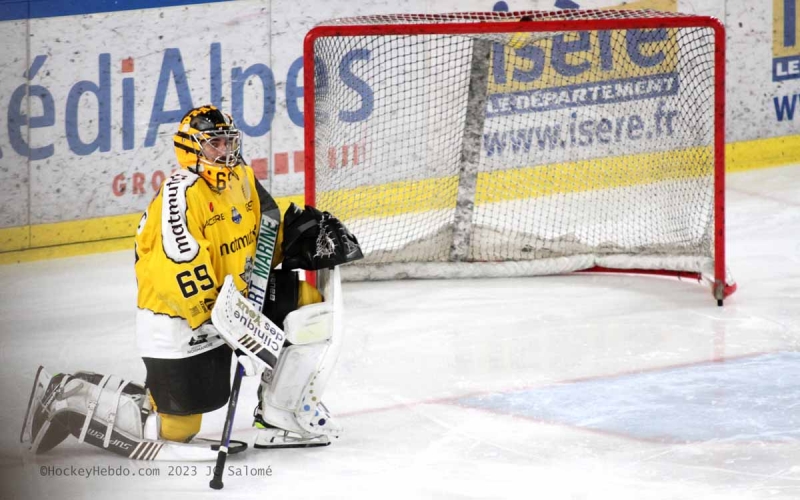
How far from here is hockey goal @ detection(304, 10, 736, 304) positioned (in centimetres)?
622

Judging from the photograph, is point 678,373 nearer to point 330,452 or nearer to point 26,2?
point 330,452

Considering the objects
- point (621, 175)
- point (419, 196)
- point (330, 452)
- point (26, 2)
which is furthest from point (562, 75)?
point (330, 452)

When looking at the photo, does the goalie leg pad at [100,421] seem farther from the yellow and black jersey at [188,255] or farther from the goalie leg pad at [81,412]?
the yellow and black jersey at [188,255]

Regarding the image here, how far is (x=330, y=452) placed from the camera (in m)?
4.46

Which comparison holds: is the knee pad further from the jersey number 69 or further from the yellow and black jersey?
the jersey number 69

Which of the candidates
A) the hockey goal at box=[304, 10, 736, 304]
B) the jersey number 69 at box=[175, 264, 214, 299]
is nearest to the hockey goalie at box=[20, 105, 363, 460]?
the jersey number 69 at box=[175, 264, 214, 299]

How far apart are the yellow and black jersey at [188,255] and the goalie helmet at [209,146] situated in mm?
36

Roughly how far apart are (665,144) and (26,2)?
3072 mm

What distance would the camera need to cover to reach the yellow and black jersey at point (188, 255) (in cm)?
408

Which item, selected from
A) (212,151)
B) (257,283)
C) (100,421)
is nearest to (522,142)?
(257,283)

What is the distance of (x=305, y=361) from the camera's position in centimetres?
434

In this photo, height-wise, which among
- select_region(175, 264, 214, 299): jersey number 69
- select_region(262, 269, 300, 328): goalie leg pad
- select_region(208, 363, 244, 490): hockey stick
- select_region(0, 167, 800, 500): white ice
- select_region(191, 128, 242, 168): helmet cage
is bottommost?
select_region(0, 167, 800, 500): white ice

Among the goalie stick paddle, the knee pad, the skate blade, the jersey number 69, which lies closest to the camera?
the jersey number 69

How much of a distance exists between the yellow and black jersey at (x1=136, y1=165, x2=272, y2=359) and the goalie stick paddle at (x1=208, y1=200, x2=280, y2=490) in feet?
0.08
